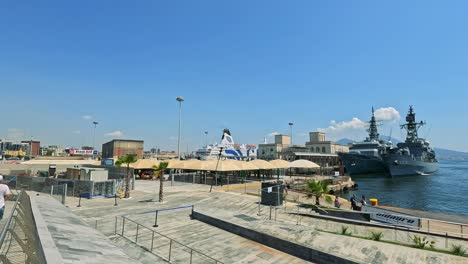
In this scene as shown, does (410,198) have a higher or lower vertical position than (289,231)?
lower

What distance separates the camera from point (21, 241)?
15.8 feet

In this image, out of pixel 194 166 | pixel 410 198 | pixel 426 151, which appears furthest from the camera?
pixel 426 151

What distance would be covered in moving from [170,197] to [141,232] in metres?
11.3

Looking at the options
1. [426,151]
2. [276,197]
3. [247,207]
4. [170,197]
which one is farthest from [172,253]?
[426,151]

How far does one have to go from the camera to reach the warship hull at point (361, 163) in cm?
8531

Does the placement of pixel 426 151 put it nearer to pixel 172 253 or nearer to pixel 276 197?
pixel 276 197

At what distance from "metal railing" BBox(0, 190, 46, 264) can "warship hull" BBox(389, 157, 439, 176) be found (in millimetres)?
89231

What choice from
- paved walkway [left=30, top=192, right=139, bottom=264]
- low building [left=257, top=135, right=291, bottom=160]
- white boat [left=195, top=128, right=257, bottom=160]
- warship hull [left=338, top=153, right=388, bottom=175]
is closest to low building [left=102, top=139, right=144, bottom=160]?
white boat [left=195, top=128, right=257, bottom=160]

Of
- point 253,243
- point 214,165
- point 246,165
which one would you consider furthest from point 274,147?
point 253,243

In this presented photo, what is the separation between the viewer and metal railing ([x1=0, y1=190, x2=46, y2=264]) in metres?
4.56

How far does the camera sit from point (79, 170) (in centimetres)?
2931

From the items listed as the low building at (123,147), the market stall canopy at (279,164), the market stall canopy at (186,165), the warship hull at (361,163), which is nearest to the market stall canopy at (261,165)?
the market stall canopy at (279,164)

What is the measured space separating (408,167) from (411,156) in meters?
5.25

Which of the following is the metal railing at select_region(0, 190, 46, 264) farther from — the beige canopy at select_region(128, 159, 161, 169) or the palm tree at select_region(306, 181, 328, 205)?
the beige canopy at select_region(128, 159, 161, 169)
